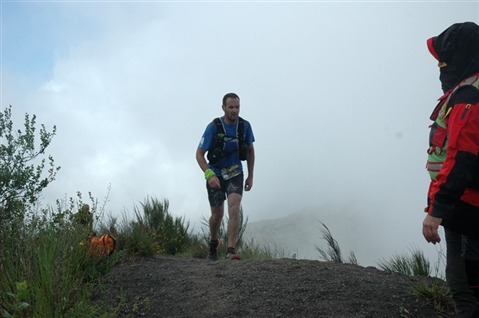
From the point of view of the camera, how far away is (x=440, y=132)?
306 cm

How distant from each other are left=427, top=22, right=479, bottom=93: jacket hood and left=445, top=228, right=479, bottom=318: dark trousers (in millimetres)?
1016

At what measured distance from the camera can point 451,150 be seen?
283 centimetres

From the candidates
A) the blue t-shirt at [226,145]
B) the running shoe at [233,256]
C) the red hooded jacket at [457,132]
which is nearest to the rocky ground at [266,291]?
the running shoe at [233,256]

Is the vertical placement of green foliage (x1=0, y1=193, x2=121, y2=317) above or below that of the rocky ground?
above

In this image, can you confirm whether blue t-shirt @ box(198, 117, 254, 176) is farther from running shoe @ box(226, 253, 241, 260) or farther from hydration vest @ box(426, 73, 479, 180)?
hydration vest @ box(426, 73, 479, 180)

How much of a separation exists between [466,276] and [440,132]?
0.90m

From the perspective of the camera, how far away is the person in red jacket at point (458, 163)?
280cm

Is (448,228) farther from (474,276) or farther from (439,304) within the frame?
(439,304)

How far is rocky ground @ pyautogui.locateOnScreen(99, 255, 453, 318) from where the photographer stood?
3982 mm

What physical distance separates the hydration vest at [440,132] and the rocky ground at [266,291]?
4.61ft

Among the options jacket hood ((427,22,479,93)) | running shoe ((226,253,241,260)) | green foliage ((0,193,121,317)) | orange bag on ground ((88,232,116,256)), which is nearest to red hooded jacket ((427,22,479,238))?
jacket hood ((427,22,479,93))

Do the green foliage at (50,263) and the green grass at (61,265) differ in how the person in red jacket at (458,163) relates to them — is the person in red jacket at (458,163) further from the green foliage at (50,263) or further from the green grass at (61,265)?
the green foliage at (50,263)

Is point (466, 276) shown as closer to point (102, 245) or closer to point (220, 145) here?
point (102, 245)

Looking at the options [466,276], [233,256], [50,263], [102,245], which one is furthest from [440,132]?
[102,245]
